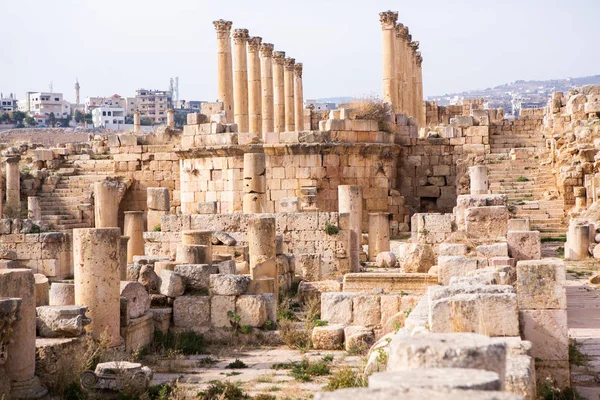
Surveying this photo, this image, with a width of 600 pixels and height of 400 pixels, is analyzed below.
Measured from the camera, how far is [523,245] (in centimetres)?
1425

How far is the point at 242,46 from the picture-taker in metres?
33.4

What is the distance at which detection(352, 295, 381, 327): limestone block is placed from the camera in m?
12.6

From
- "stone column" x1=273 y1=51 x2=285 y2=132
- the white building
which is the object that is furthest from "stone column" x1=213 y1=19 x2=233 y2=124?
the white building

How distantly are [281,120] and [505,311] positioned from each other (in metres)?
28.0

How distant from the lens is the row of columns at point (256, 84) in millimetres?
32281

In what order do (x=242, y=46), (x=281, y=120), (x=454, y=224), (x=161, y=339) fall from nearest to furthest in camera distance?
(x=161, y=339)
(x=454, y=224)
(x=242, y=46)
(x=281, y=120)

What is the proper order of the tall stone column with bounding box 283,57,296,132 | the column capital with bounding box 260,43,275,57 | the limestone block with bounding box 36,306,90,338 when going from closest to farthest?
the limestone block with bounding box 36,306,90,338
the column capital with bounding box 260,43,275,57
the tall stone column with bounding box 283,57,296,132

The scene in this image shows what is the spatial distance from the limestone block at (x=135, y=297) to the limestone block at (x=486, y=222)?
5.55m

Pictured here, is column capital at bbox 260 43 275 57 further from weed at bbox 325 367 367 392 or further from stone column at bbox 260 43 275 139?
weed at bbox 325 367 367 392

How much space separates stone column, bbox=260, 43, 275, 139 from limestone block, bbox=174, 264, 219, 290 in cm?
2225

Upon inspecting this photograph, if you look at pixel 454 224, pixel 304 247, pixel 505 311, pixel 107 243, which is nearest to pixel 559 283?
pixel 505 311

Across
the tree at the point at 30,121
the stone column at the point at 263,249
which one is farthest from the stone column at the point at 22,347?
the tree at the point at 30,121

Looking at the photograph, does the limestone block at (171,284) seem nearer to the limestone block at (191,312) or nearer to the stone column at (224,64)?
the limestone block at (191,312)

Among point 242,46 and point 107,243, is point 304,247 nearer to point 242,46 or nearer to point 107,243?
point 107,243
